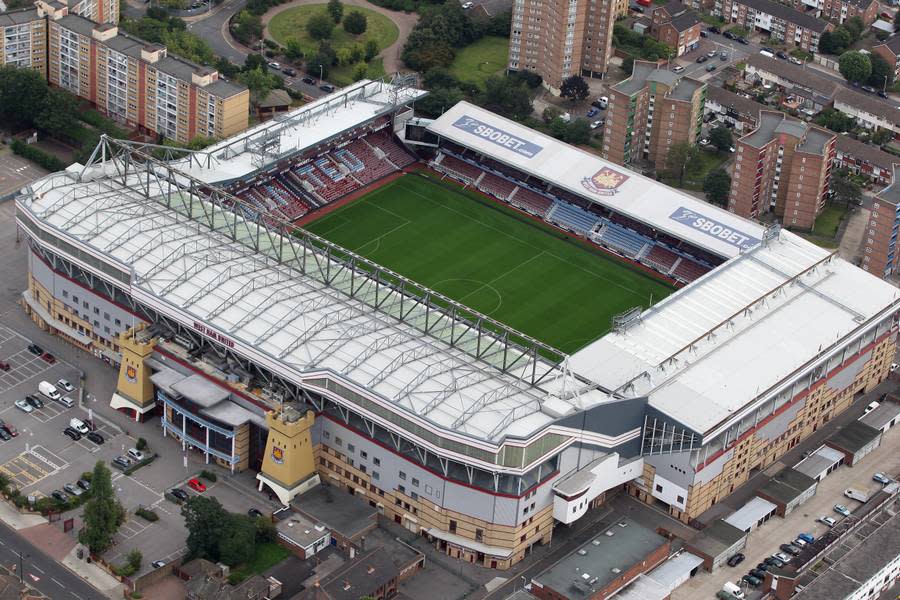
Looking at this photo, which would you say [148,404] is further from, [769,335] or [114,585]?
[769,335]

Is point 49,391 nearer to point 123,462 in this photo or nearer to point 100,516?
point 123,462

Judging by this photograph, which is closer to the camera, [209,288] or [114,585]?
[114,585]

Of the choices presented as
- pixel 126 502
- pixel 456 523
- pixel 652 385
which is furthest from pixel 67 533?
pixel 652 385

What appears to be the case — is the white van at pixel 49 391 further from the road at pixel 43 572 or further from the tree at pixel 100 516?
the tree at pixel 100 516

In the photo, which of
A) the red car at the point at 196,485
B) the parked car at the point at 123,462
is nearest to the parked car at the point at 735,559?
the red car at the point at 196,485

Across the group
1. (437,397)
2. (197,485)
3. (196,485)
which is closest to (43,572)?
(196,485)
